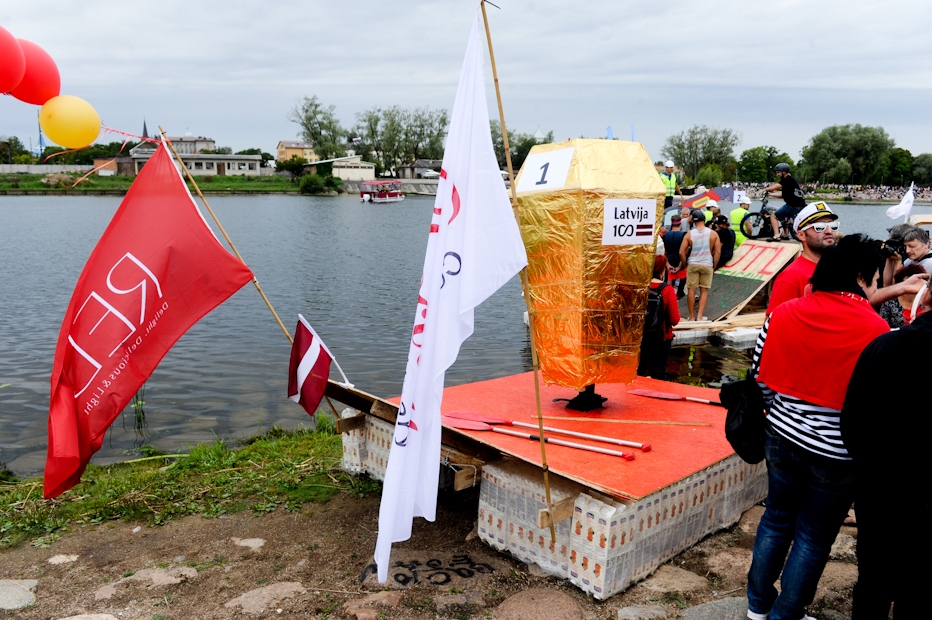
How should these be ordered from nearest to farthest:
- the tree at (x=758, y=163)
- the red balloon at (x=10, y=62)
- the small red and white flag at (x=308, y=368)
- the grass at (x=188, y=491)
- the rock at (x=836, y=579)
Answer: the rock at (x=836, y=579) < the small red and white flag at (x=308, y=368) < the grass at (x=188, y=491) < the red balloon at (x=10, y=62) < the tree at (x=758, y=163)

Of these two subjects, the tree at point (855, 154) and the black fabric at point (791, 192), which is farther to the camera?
the tree at point (855, 154)

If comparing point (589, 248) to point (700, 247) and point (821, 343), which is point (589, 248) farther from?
A: point (700, 247)

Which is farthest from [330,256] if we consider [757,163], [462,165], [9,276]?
[757,163]

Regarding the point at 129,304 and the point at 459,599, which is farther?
the point at 129,304

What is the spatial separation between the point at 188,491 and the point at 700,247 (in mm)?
9300

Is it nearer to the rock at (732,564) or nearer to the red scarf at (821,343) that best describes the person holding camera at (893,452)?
the red scarf at (821,343)

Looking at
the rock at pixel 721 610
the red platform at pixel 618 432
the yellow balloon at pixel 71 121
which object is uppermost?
the yellow balloon at pixel 71 121

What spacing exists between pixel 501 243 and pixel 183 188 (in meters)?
2.85

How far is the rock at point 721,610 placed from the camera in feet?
12.9

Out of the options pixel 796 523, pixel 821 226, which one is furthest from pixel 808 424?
pixel 821 226

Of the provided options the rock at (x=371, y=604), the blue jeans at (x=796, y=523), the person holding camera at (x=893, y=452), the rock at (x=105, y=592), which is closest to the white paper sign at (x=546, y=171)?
the blue jeans at (x=796, y=523)

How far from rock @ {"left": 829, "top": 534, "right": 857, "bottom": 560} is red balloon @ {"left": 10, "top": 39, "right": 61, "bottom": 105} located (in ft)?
24.5

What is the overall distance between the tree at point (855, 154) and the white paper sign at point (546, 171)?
275 feet

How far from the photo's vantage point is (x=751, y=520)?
5262mm
